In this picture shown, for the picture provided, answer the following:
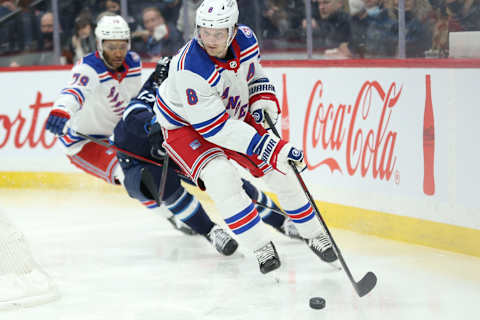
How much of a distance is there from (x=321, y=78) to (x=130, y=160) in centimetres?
120

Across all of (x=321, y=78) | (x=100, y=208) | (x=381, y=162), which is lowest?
(x=100, y=208)

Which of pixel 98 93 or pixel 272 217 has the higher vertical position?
pixel 98 93

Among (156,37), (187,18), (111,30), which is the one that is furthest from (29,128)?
(111,30)

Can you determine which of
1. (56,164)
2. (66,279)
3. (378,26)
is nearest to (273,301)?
(66,279)

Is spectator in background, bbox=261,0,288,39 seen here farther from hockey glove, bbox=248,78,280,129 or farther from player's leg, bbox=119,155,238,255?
hockey glove, bbox=248,78,280,129

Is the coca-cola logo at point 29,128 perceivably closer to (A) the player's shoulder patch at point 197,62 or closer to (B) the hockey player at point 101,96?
(B) the hockey player at point 101,96

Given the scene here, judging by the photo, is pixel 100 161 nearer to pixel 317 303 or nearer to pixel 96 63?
pixel 96 63

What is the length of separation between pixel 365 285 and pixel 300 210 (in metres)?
0.48

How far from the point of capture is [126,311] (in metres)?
3.14

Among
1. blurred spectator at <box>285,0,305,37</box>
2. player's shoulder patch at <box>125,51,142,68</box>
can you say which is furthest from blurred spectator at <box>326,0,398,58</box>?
player's shoulder patch at <box>125,51,142,68</box>

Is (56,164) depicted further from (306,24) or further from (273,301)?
(273,301)

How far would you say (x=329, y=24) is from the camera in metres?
4.82

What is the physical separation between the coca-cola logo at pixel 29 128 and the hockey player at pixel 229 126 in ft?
8.77

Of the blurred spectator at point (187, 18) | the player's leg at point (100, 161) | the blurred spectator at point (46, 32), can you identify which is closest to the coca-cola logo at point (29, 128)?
the blurred spectator at point (46, 32)
